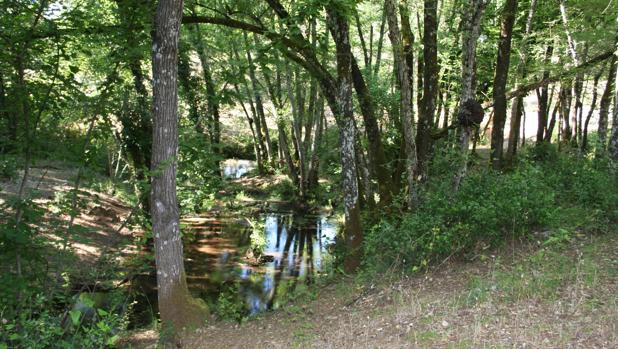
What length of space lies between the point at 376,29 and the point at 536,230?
62.9 ft

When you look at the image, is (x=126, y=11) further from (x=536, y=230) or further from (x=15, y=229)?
(x=536, y=230)

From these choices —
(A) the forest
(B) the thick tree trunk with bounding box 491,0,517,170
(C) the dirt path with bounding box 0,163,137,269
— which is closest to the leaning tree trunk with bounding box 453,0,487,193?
(A) the forest

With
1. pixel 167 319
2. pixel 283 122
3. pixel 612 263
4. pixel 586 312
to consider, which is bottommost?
pixel 167 319

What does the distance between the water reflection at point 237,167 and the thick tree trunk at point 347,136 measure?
20.9 metres

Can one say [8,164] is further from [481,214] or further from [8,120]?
[481,214]

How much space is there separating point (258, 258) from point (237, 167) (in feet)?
62.9

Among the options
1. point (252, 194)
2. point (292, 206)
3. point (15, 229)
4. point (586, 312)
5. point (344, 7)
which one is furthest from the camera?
point (252, 194)

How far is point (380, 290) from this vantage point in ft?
24.5

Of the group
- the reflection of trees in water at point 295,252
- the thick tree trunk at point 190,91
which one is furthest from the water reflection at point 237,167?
the thick tree trunk at point 190,91

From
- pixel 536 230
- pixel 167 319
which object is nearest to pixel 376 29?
pixel 536 230

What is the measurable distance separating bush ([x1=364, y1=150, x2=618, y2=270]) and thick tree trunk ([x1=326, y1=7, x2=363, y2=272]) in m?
0.84

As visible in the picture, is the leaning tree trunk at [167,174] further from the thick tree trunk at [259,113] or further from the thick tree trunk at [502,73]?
the thick tree trunk at [259,113]

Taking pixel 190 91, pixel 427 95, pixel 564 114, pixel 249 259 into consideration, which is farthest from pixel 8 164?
pixel 564 114

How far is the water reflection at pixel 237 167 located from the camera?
3095 centimetres
